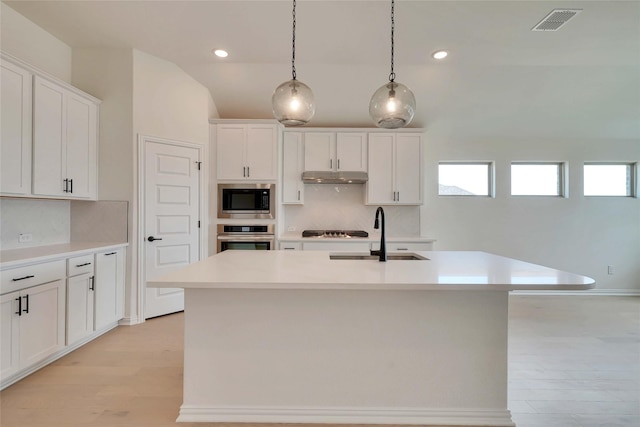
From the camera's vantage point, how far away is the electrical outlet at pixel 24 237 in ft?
8.87

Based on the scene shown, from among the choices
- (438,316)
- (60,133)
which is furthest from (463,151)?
(60,133)

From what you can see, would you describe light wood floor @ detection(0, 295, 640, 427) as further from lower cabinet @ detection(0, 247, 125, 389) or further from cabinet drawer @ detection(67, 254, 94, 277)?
cabinet drawer @ detection(67, 254, 94, 277)

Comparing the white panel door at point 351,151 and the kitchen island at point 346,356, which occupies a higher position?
the white panel door at point 351,151

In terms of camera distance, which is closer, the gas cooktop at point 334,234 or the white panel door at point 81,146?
the white panel door at point 81,146

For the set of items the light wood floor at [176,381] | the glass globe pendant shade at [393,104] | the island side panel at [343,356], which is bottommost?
the light wood floor at [176,381]

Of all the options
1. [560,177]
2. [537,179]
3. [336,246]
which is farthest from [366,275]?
[560,177]

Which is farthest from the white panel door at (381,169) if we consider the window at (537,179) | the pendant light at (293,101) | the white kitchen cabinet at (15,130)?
the white kitchen cabinet at (15,130)

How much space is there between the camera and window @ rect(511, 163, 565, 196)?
4.70 m

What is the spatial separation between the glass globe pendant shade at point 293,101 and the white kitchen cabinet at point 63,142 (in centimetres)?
223

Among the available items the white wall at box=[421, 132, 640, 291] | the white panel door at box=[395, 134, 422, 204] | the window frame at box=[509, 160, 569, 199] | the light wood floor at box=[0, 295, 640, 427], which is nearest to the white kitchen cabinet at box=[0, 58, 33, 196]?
the light wood floor at box=[0, 295, 640, 427]

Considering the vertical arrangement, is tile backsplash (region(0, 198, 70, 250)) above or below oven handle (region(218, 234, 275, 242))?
above

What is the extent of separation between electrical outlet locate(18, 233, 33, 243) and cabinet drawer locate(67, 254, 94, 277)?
58 centimetres

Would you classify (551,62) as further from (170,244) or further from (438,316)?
(170,244)

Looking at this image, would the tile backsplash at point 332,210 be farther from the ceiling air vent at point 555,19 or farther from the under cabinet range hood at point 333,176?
the ceiling air vent at point 555,19
